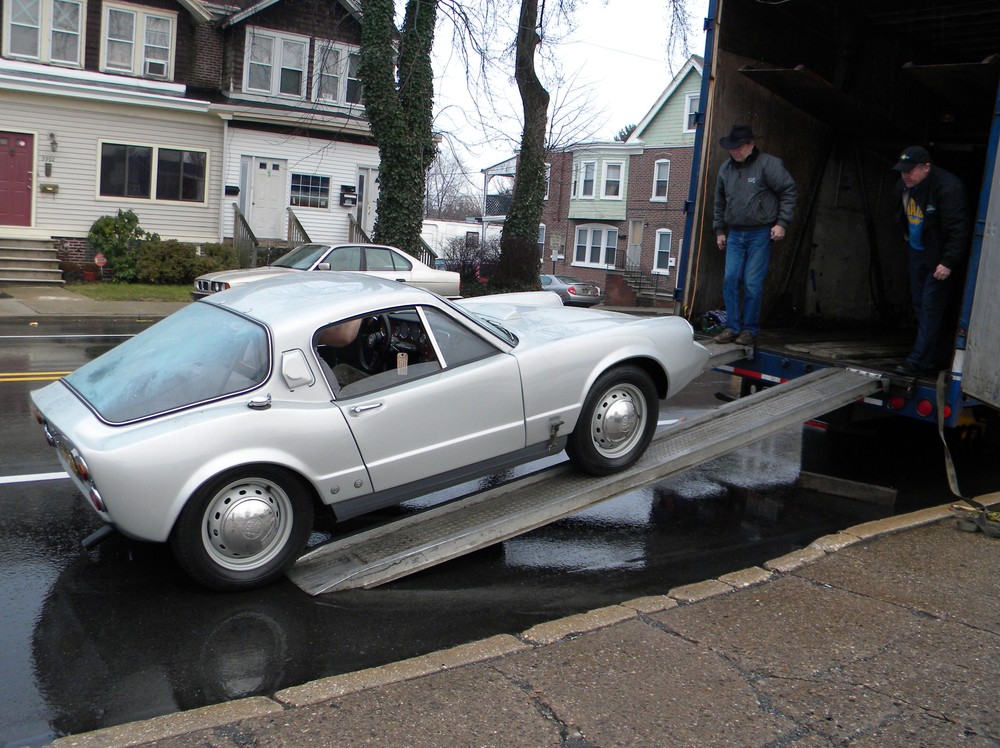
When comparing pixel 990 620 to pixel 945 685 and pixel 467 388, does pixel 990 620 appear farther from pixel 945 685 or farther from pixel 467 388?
pixel 467 388

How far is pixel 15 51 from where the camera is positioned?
22.0 metres

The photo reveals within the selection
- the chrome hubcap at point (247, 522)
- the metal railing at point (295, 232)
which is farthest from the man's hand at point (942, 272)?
the metal railing at point (295, 232)

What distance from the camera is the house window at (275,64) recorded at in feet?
82.6

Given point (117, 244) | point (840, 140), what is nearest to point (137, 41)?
point (117, 244)

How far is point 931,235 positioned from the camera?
682cm

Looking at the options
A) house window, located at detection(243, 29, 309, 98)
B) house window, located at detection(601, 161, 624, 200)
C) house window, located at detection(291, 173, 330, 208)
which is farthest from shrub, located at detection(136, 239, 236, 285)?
house window, located at detection(601, 161, 624, 200)

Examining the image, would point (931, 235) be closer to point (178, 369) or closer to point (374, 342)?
point (374, 342)

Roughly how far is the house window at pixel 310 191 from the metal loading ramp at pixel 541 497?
20913mm

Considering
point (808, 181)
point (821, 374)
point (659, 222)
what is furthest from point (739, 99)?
point (659, 222)

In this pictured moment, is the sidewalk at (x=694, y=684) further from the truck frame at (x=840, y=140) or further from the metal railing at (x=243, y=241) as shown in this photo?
the metal railing at (x=243, y=241)

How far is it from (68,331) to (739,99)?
35.6 ft

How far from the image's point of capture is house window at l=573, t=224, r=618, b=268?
46.7 m

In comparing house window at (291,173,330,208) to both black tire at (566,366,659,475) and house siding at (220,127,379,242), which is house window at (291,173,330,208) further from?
black tire at (566,366,659,475)

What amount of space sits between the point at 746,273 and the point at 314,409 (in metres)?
4.32
